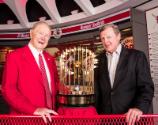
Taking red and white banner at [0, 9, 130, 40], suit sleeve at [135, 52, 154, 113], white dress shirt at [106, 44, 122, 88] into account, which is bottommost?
suit sleeve at [135, 52, 154, 113]

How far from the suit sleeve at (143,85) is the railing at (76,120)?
0.32 metres

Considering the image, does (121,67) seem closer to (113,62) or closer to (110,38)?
(113,62)

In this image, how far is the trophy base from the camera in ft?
8.31

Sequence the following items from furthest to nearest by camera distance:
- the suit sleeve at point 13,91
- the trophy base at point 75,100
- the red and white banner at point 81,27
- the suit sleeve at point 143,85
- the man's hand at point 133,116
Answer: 1. the red and white banner at point 81,27
2. the trophy base at point 75,100
3. the suit sleeve at point 143,85
4. the suit sleeve at point 13,91
5. the man's hand at point 133,116

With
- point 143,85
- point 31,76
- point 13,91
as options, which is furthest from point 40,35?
point 143,85

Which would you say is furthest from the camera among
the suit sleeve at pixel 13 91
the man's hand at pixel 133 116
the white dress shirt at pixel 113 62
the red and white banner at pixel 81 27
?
the red and white banner at pixel 81 27

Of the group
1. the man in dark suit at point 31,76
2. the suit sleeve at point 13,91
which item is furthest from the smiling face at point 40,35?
the suit sleeve at point 13,91

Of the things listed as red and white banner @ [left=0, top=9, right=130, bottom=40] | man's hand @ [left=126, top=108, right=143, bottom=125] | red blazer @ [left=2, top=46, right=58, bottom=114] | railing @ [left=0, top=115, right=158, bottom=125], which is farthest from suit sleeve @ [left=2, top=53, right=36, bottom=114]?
red and white banner @ [left=0, top=9, right=130, bottom=40]

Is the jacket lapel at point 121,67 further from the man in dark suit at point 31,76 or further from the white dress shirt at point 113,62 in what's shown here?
the man in dark suit at point 31,76

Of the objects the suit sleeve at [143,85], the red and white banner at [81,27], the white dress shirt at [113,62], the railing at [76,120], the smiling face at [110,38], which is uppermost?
the red and white banner at [81,27]

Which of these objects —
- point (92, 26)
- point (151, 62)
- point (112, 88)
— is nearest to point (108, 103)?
point (112, 88)

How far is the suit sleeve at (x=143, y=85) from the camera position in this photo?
2.14 m

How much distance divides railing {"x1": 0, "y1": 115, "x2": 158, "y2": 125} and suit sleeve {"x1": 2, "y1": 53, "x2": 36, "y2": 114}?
0.12 metres

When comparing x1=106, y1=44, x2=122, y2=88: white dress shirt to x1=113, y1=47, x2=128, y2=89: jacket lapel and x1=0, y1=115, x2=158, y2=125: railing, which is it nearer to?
x1=113, y1=47, x2=128, y2=89: jacket lapel
